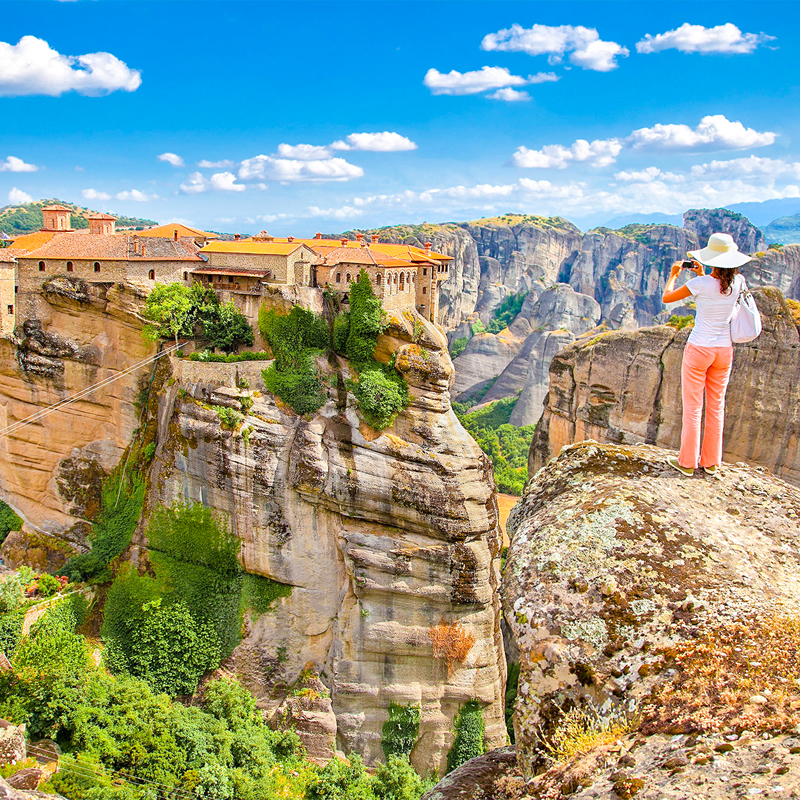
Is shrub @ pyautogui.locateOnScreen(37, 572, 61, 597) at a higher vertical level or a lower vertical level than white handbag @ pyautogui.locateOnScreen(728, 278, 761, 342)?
lower

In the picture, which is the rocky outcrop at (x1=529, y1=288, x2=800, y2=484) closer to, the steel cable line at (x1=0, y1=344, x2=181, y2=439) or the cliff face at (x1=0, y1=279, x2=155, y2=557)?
the steel cable line at (x1=0, y1=344, x2=181, y2=439)

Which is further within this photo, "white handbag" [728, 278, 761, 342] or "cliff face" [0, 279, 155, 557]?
"cliff face" [0, 279, 155, 557]

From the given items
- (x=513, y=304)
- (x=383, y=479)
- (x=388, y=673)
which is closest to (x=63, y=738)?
(x=388, y=673)

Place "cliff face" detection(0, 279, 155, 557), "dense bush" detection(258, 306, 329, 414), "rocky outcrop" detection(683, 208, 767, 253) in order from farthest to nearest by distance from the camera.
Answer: "rocky outcrop" detection(683, 208, 767, 253), "cliff face" detection(0, 279, 155, 557), "dense bush" detection(258, 306, 329, 414)

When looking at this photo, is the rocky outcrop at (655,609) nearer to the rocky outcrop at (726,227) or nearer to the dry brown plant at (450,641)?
the dry brown plant at (450,641)

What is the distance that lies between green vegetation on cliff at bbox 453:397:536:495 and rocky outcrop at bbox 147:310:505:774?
22507 millimetres

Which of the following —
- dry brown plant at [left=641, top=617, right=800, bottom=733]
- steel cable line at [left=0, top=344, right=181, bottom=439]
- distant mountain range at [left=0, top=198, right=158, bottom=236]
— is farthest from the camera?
distant mountain range at [left=0, top=198, right=158, bottom=236]

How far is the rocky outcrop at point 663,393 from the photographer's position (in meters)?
24.3

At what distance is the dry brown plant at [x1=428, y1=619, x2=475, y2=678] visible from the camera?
24969 millimetres

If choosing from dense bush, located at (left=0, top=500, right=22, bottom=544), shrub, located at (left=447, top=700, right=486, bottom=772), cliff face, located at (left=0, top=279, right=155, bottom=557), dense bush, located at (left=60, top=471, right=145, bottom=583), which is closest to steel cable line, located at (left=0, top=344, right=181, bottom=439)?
cliff face, located at (left=0, top=279, right=155, bottom=557)

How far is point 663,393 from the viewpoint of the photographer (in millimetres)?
26984

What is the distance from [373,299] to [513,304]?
245 feet

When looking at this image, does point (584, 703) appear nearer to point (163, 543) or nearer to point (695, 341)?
Result: point (695, 341)

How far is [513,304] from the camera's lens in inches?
3890
